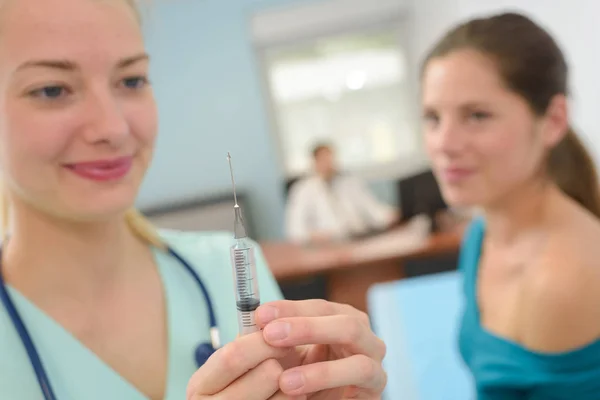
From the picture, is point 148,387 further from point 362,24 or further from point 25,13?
point 362,24

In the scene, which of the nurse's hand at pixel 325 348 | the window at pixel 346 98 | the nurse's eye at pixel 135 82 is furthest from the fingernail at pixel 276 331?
the window at pixel 346 98

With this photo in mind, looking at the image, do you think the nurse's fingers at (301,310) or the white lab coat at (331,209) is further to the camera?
the white lab coat at (331,209)

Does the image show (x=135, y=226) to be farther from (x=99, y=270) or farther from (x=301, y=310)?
(x=301, y=310)

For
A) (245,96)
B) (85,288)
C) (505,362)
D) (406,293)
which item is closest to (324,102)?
(245,96)

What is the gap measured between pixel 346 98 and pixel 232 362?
3.14m

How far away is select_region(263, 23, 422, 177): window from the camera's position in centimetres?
332

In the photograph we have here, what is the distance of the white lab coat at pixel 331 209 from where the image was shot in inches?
102

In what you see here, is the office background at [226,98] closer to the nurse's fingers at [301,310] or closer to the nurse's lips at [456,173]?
the nurse's lips at [456,173]

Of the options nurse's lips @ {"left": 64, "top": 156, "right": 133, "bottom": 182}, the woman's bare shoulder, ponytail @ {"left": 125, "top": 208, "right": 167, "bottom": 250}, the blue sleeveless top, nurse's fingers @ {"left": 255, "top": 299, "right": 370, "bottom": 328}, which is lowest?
the blue sleeveless top

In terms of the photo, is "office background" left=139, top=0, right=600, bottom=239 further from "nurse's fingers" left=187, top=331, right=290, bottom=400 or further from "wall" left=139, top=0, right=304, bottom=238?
"nurse's fingers" left=187, top=331, right=290, bottom=400

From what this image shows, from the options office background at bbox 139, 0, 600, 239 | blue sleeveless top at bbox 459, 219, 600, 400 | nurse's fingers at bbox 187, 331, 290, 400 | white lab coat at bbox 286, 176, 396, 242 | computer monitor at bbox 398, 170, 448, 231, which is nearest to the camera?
nurse's fingers at bbox 187, 331, 290, 400

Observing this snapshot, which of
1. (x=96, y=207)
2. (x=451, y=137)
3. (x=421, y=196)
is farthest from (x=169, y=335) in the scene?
→ (x=421, y=196)

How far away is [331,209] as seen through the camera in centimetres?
263

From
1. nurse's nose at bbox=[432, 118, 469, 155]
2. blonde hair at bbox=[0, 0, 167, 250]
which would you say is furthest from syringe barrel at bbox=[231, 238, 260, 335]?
nurse's nose at bbox=[432, 118, 469, 155]
